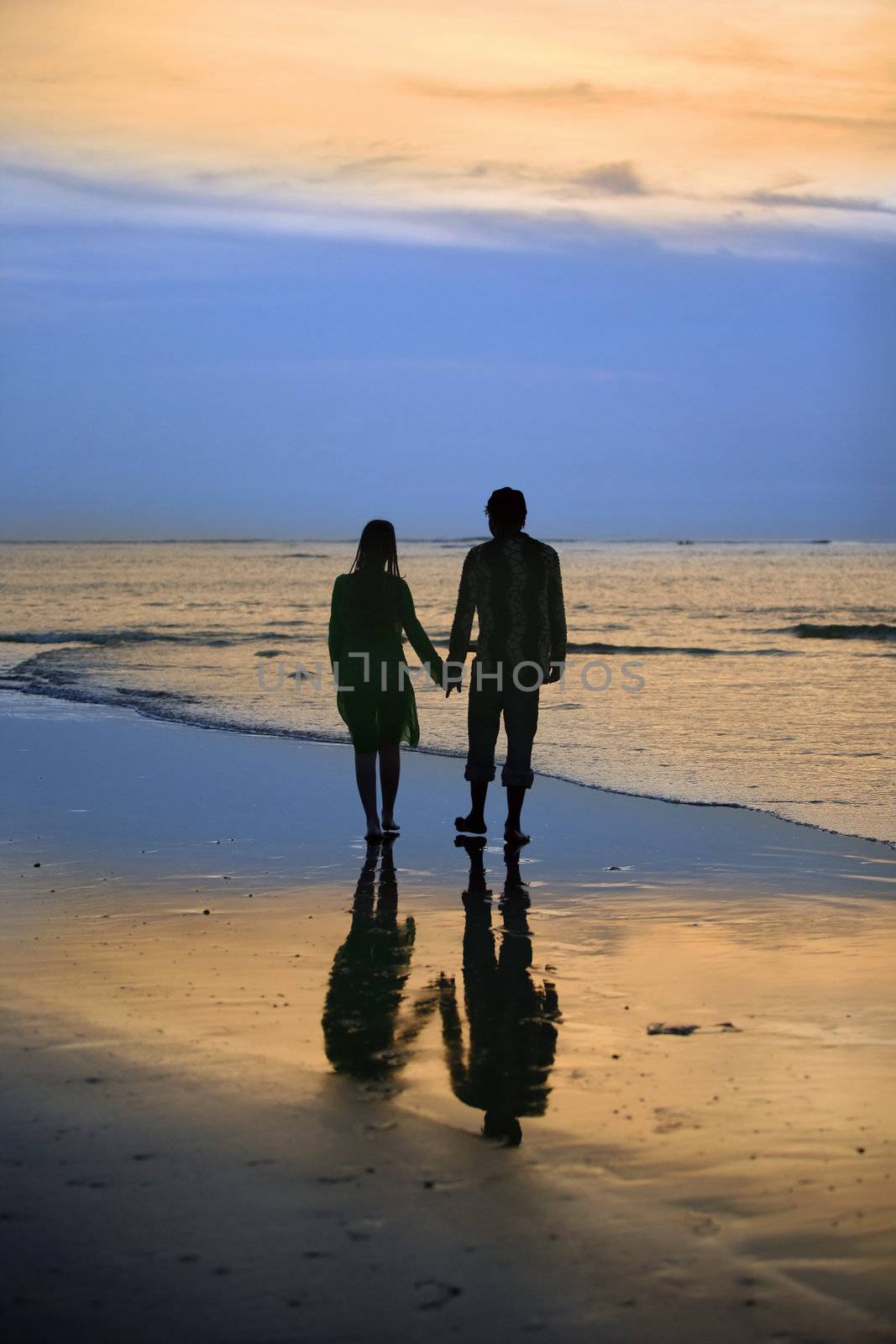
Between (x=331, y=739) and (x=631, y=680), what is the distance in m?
7.60

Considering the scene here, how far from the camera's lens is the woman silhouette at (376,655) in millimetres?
8039

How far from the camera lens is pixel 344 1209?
9.77 feet

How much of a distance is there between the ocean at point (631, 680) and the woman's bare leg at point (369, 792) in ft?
6.39

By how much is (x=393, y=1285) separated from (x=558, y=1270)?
13.1 inches

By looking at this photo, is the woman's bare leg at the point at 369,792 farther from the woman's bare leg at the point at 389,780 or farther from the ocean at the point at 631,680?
the ocean at the point at 631,680

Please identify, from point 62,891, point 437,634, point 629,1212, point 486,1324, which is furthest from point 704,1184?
point 437,634

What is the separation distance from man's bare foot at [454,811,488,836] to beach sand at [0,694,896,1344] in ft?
1.54

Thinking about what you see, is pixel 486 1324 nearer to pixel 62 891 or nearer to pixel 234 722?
pixel 62 891

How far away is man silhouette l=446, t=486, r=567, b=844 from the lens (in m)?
7.85

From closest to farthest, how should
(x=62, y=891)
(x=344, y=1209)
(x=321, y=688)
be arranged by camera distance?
(x=344, y=1209), (x=62, y=891), (x=321, y=688)

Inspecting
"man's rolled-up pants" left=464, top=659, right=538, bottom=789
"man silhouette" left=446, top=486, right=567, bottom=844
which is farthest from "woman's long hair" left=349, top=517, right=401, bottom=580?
"man's rolled-up pants" left=464, top=659, right=538, bottom=789

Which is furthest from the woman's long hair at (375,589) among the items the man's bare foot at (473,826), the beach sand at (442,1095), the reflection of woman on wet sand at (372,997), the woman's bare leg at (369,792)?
the reflection of woman on wet sand at (372,997)

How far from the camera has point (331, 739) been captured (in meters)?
12.1

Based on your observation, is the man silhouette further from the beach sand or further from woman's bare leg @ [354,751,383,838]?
the beach sand
